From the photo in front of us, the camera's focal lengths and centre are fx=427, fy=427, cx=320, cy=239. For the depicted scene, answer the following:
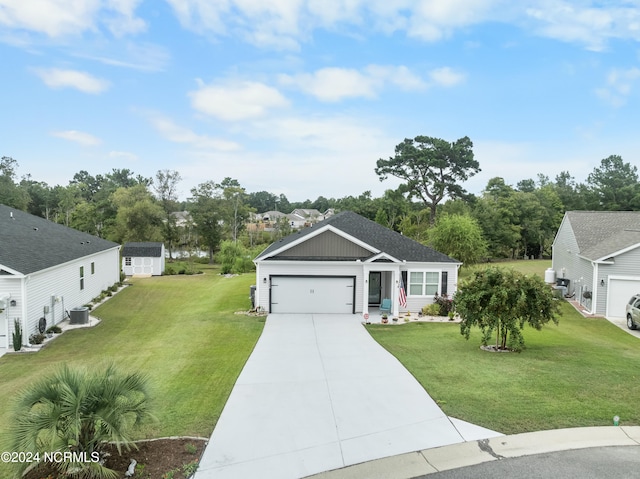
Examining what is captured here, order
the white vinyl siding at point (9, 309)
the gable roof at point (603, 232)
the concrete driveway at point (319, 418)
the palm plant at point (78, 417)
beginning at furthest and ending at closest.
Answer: the gable roof at point (603, 232), the white vinyl siding at point (9, 309), the concrete driveway at point (319, 418), the palm plant at point (78, 417)

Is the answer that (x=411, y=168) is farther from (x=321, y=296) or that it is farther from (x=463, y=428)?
(x=463, y=428)

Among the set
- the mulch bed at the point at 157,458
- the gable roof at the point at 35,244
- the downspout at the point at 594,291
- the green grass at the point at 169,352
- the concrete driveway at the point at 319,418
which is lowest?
the green grass at the point at 169,352

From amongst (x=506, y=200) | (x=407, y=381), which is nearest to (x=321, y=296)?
(x=407, y=381)

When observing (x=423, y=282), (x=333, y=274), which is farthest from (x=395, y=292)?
(x=333, y=274)

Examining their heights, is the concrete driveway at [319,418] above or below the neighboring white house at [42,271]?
below

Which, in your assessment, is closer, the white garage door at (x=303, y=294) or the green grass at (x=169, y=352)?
the green grass at (x=169, y=352)

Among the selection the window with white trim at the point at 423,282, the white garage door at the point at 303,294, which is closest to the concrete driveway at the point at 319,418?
the white garage door at the point at 303,294

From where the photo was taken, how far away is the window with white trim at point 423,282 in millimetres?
21188

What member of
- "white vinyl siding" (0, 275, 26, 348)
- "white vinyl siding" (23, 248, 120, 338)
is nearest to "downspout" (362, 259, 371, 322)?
"white vinyl siding" (23, 248, 120, 338)

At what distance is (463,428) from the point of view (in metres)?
7.76

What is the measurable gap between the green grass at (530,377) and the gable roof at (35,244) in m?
13.2

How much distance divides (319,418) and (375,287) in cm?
1518

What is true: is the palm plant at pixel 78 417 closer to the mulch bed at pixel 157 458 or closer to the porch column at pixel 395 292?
the mulch bed at pixel 157 458

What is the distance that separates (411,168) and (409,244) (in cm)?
2885
